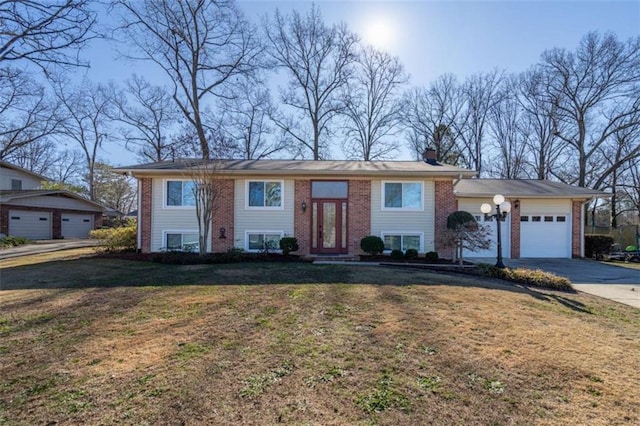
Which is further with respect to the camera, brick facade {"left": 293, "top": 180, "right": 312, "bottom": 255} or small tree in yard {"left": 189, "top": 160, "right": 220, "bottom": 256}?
brick facade {"left": 293, "top": 180, "right": 312, "bottom": 255}

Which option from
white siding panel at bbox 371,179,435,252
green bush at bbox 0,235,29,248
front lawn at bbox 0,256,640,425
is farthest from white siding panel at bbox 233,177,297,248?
green bush at bbox 0,235,29,248

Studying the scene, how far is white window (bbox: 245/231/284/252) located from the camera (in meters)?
12.6

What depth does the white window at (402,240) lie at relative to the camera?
1247 cm

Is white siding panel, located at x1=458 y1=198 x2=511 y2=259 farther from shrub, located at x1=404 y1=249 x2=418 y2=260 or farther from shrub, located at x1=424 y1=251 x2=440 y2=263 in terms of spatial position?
shrub, located at x1=404 y1=249 x2=418 y2=260

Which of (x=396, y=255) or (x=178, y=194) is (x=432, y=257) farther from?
(x=178, y=194)

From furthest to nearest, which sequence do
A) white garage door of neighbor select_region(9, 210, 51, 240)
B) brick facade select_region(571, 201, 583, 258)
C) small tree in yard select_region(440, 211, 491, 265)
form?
white garage door of neighbor select_region(9, 210, 51, 240)
brick facade select_region(571, 201, 583, 258)
small tree in yard select_region(440, 211, 491, 265)

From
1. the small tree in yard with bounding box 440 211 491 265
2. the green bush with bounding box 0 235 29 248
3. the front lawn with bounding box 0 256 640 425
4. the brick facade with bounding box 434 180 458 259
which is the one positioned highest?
the brick facade with bounding box 434 180 458 259

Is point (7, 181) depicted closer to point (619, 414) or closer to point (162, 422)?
point (162, 422)

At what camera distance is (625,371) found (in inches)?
132

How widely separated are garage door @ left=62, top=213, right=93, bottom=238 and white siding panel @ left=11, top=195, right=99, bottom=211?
2.10 feet

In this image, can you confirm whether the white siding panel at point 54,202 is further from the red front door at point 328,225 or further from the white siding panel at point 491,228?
the white siding panel at point 491,228

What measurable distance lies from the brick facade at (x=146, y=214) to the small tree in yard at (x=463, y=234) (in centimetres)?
1078

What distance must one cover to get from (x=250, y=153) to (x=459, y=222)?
2065cm

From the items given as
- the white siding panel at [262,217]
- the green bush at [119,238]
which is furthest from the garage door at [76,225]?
the white siding panel at [262,217]
